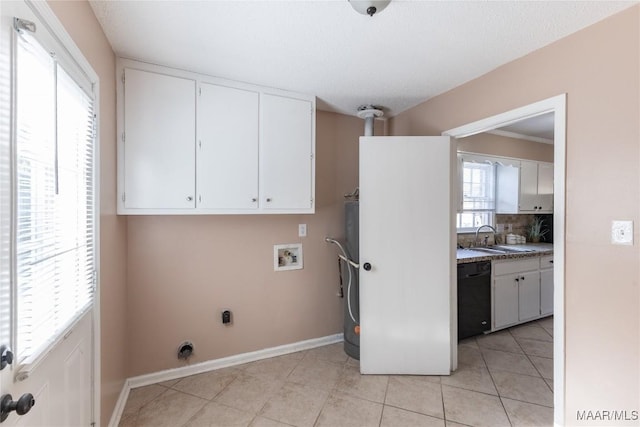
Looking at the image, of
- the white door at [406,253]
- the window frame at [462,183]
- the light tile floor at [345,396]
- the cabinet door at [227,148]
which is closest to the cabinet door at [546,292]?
the window frame at [462,183]

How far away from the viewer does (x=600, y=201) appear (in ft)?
5.13

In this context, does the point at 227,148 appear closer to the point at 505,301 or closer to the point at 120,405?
the point at 120,405

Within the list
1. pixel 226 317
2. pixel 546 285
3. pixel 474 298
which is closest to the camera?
pixel 226 317

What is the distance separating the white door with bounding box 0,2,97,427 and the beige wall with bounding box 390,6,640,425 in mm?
2453

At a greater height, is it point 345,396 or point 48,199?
point 48,199

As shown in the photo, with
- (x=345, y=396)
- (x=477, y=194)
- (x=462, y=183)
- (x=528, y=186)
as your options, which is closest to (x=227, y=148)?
(x=345, y=396)

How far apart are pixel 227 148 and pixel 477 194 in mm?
3247

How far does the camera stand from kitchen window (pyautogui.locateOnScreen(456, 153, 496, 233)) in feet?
12.3

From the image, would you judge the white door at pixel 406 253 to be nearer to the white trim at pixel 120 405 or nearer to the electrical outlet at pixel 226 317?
the electrical outlet at pixel 226 317

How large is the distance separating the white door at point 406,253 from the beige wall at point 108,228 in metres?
1.76

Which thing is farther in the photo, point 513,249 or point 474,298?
point 513,249

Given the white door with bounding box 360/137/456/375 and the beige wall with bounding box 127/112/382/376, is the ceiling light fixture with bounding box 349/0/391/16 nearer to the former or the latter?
the white door with bounding box 360/137/456/375

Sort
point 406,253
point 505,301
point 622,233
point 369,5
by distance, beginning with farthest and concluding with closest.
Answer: point 505,301 < point 406,253 < point 622,233 < point 369,5

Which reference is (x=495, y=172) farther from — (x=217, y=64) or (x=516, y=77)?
(x=217, y=64)
